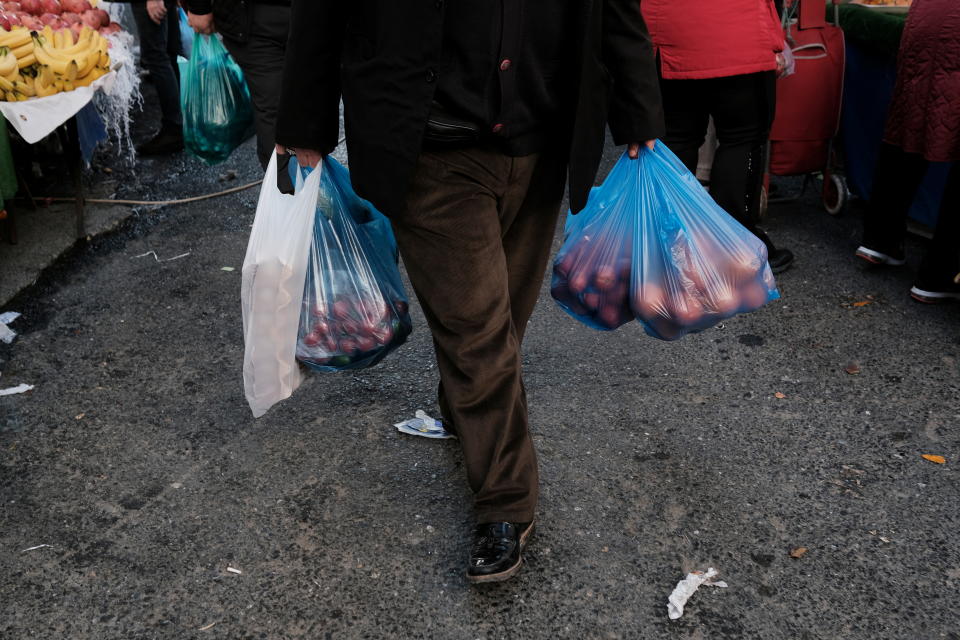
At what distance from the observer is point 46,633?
222 centimetres

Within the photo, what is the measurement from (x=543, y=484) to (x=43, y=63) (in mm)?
3304

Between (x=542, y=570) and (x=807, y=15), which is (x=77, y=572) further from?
(x=807, y=15)

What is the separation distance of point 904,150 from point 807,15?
934 mm

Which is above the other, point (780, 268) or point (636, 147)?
point (636, 147)

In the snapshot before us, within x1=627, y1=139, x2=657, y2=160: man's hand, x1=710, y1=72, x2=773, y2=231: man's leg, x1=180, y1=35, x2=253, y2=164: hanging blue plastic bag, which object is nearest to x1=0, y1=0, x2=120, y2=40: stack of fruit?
x1=180, y1=35, x2=253, y2=164: hanging blue plastic bag

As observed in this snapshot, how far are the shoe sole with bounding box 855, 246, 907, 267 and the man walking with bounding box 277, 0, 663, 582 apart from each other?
85.0 inches

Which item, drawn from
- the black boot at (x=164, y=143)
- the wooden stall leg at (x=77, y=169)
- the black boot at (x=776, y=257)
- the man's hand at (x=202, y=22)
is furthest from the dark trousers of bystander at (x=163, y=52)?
the black boot at (x=776, y=257)

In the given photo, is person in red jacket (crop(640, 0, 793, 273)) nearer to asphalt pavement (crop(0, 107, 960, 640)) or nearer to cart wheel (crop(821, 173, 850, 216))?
asphalt pavement (crop(0, 107, 960, 640))

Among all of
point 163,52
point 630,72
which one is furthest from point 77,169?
point 630,72

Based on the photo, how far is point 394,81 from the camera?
195 cm

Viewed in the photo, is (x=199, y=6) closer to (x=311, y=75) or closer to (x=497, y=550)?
(x=311, y=75)

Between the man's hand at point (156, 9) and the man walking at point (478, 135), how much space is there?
13.4 feet

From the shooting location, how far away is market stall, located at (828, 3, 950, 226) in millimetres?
4270

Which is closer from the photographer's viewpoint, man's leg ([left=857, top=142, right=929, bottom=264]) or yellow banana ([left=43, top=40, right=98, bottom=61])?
man's leg ([left=857, top=142, right=929, bottom=264])
